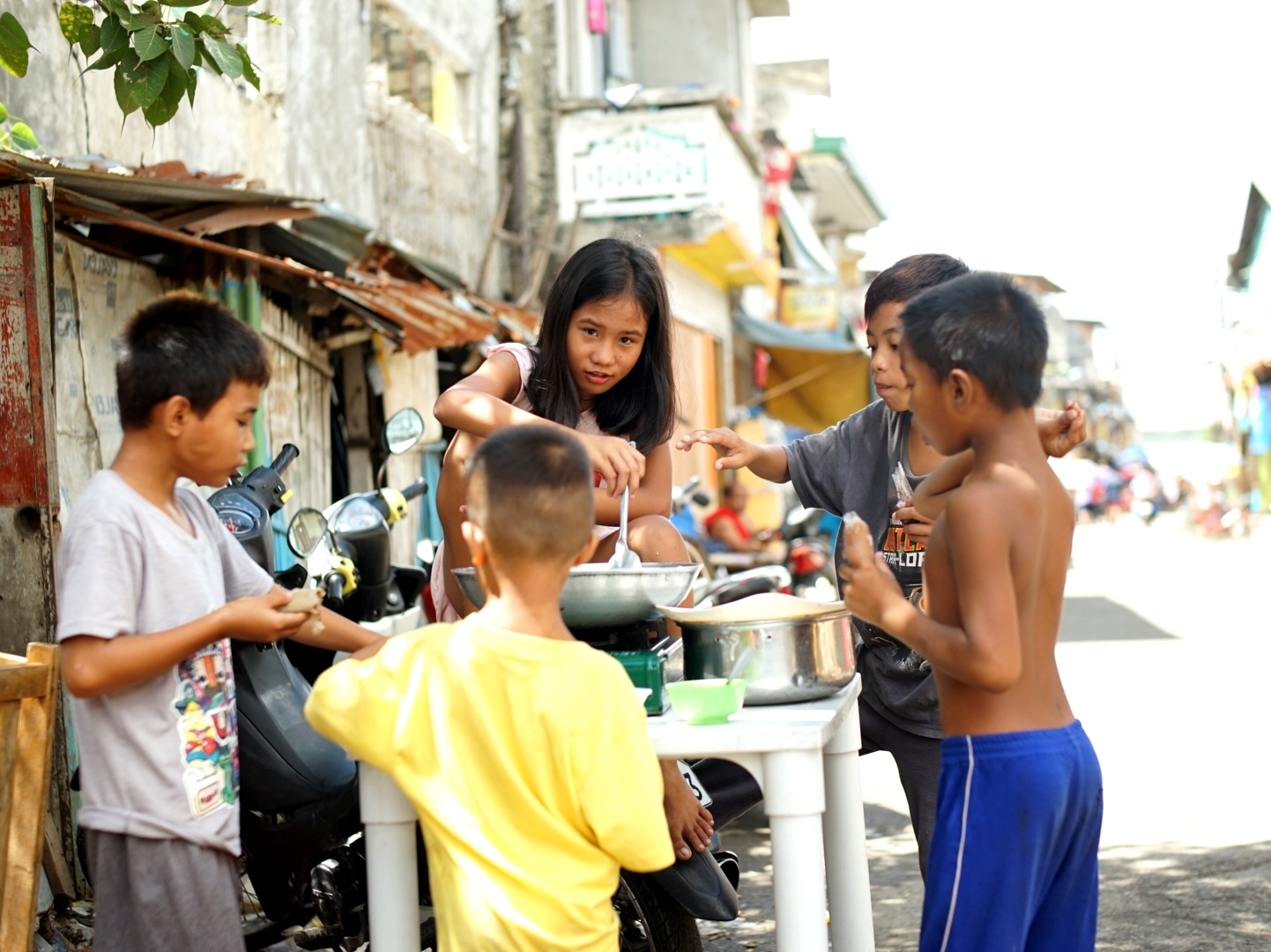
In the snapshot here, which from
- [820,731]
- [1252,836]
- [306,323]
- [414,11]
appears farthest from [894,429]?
[414,11]

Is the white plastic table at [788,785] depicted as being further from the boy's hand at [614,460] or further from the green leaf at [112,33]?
the green leaf at [112,33]

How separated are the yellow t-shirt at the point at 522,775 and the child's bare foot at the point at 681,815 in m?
0.54

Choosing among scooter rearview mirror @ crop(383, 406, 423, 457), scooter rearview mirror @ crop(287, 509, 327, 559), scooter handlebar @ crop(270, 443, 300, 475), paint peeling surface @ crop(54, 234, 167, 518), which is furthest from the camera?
paint peeling surface @ crop(54, 234, 167, 518)

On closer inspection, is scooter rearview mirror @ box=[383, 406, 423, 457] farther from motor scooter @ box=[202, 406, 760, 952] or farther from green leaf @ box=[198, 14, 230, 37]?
motor scooter @ box=[202, 406, 760, 952]

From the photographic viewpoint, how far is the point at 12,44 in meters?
3.44

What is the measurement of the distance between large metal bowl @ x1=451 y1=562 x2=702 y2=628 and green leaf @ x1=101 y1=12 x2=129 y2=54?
167 centimetres

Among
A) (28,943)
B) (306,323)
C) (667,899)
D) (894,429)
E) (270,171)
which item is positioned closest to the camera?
(28,943)

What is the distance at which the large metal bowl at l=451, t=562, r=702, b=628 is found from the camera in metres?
2.56

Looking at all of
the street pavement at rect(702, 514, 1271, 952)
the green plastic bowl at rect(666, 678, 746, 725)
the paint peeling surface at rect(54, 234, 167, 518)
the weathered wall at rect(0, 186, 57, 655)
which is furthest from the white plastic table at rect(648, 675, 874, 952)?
the paint peeling surface at rect(54, 234, 167, 518)

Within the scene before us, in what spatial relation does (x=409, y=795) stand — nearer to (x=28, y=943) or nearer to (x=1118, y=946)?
(x=28, y=943)

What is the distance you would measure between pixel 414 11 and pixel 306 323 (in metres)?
4.35

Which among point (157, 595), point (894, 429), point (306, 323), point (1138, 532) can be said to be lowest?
point (1138, 532)

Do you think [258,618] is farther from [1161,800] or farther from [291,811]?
[1161,800]

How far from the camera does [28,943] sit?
254 cm
